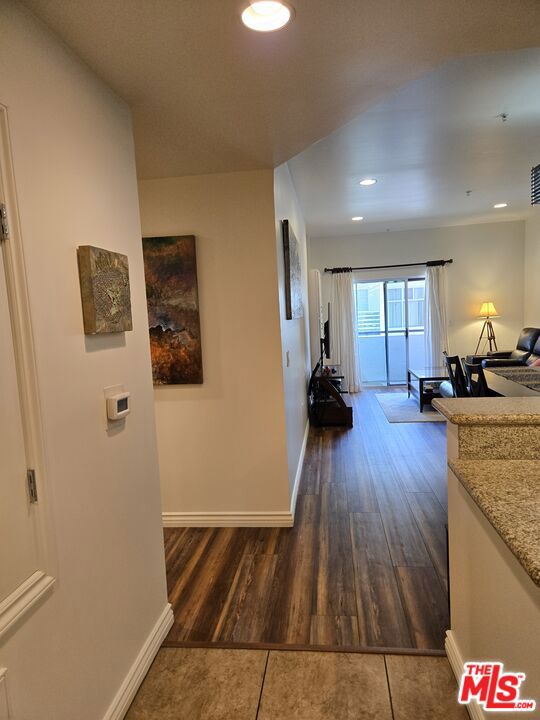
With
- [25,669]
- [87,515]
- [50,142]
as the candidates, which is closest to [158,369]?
[87,515]

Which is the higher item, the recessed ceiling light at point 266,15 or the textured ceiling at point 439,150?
the textured ceiling at point 439,150

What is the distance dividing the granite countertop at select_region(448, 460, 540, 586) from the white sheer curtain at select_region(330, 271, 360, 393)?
6.04 meters

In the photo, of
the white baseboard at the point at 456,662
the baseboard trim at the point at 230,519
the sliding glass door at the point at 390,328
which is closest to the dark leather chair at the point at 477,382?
the baseboard trim at the point at 230,519

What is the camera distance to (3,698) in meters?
0.99

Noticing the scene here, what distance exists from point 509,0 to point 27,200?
1.52 metres

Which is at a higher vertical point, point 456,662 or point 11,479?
point 11,479

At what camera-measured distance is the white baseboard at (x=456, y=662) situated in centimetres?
138

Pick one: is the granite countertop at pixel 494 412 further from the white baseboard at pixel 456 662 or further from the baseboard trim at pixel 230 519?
the baseboard trim at pixel 230 519

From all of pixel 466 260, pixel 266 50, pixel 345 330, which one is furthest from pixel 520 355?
pixel 266 50

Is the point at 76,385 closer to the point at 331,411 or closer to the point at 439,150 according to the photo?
the point at 439,150

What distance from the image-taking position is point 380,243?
745 cm

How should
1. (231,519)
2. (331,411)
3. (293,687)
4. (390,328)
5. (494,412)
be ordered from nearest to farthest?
1. (494,412)
2. (293,687)
3. (231,519)
4. (331,411)
5. (390,328)

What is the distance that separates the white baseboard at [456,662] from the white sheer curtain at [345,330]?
582cm

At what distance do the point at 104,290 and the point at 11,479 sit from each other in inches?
26.3
